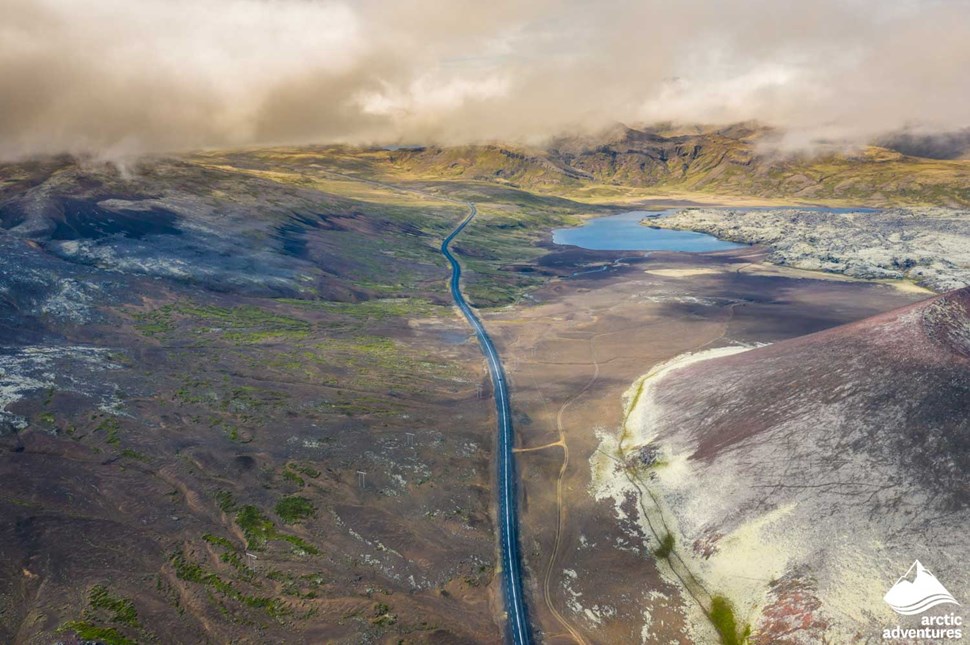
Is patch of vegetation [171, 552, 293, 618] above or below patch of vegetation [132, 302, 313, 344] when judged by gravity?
below

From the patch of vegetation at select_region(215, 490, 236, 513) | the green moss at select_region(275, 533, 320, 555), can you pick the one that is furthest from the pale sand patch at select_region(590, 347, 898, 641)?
the patch of vegetation at select_region(215, 490, 236, 513)

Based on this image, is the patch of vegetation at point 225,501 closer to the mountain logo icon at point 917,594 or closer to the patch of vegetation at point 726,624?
the patch of vegetation at point 726,624

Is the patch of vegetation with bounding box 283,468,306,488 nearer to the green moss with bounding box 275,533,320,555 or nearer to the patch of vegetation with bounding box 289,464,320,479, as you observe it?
the patch of vegetation with bounding box 289,464,320,479

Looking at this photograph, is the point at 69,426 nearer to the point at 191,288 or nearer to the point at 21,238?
the point at 191,288

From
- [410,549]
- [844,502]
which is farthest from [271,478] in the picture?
[844,502]

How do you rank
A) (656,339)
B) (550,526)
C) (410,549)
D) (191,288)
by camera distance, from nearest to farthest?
1. (410,549)
2. (550,526)
3. (656,339)
4. (191,288)

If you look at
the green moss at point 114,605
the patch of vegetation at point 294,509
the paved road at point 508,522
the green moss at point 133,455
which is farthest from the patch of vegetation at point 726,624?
the green moss at point 133,455

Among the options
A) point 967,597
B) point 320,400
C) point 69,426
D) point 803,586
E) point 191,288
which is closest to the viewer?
point 967,597
